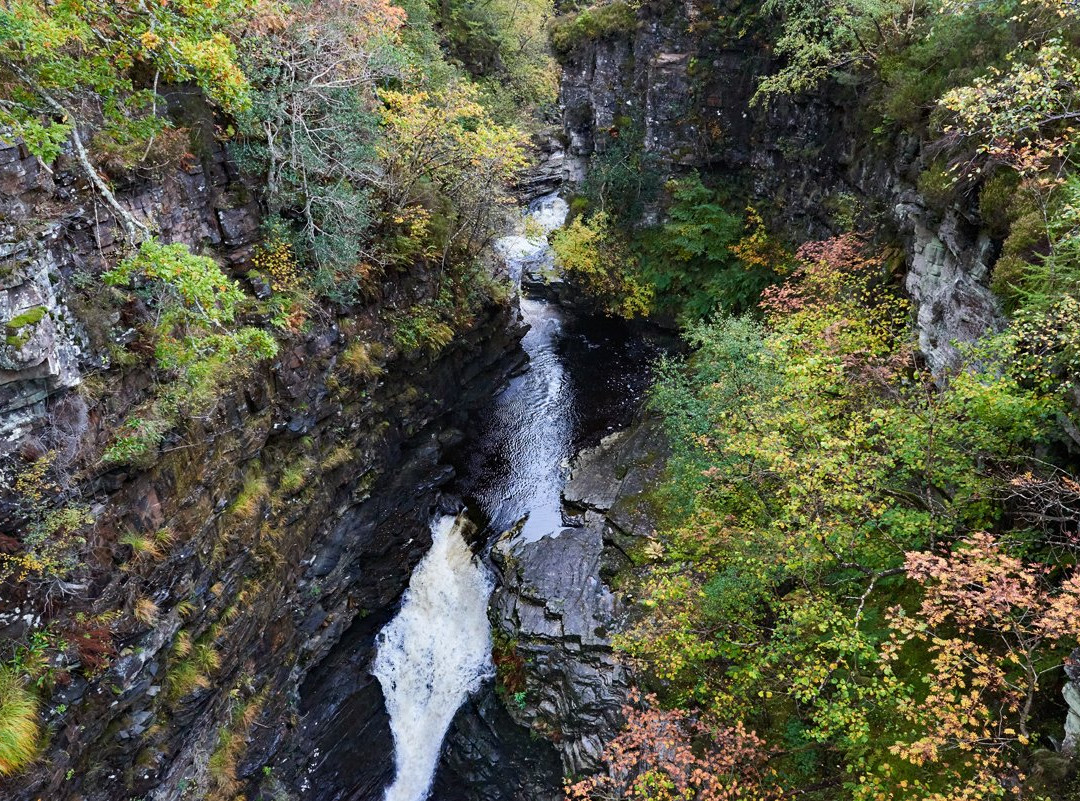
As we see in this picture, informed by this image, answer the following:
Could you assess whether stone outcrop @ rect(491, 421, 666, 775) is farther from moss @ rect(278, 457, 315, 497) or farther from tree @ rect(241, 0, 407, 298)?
tree @ rect(241, 0, 407, 298)

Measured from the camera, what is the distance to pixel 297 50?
41.2 feet

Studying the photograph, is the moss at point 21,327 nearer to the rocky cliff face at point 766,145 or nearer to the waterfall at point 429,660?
the waterfall at point 429,660

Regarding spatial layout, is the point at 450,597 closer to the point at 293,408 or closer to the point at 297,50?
the point at 293,408

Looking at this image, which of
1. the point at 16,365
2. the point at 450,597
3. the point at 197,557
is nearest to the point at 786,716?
the point at 450,597

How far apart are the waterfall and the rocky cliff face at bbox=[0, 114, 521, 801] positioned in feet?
1.47

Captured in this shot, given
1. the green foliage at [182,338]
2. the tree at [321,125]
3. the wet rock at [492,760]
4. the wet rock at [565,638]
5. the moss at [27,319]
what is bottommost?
the wet rock at [492,760]

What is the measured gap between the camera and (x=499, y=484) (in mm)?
18031

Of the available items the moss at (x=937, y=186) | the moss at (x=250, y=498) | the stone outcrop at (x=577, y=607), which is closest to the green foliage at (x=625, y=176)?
the stone outcrop at (x=577, y=607)

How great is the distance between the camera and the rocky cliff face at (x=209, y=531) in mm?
7555

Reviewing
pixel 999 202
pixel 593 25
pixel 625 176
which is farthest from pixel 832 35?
pixel 593 25

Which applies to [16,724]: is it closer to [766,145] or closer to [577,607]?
[577,607]

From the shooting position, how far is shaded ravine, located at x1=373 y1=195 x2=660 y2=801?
13.9m

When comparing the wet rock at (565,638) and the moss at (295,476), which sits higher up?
the moss at (295,476)

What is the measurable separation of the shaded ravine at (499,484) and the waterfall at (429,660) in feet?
0.08
